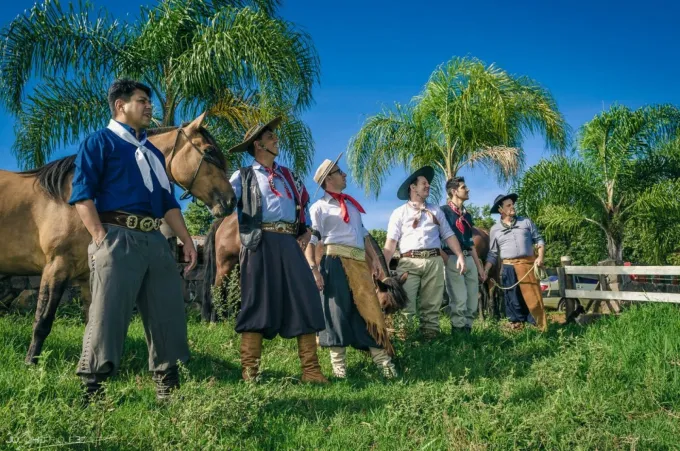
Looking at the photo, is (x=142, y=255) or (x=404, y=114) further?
(x=404, y=114)

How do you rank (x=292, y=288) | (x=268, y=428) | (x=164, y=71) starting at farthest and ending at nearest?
(x=164, y=71), (x=292, y=288), (x=268, y=428)

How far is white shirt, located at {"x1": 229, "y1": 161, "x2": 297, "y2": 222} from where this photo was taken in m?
4.88

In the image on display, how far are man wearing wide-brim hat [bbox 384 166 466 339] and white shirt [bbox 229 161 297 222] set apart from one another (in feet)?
6.84

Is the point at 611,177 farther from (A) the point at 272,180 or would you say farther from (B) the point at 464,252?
(A) the point at 272,180

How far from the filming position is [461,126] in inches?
632

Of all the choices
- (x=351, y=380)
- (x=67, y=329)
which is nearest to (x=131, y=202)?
(x=351, y=380)

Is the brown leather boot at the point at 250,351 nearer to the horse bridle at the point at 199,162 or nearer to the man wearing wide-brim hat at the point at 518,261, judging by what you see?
the horse bridle at the point at 199,162

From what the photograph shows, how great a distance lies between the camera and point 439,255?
23.0ft

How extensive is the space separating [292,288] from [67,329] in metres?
3.42

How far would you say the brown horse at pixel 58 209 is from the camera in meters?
4.86

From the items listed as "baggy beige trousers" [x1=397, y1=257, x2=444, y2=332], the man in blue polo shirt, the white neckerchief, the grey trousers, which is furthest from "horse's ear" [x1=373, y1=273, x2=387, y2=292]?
the white neckerchief

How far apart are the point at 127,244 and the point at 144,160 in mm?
557

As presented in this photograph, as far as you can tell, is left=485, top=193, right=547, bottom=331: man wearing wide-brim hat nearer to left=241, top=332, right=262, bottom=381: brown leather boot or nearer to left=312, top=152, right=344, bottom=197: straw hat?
left=312, top=152, right=344, bottom=197: straw hat

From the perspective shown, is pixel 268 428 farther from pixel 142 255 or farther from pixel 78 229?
pixel 78 229
